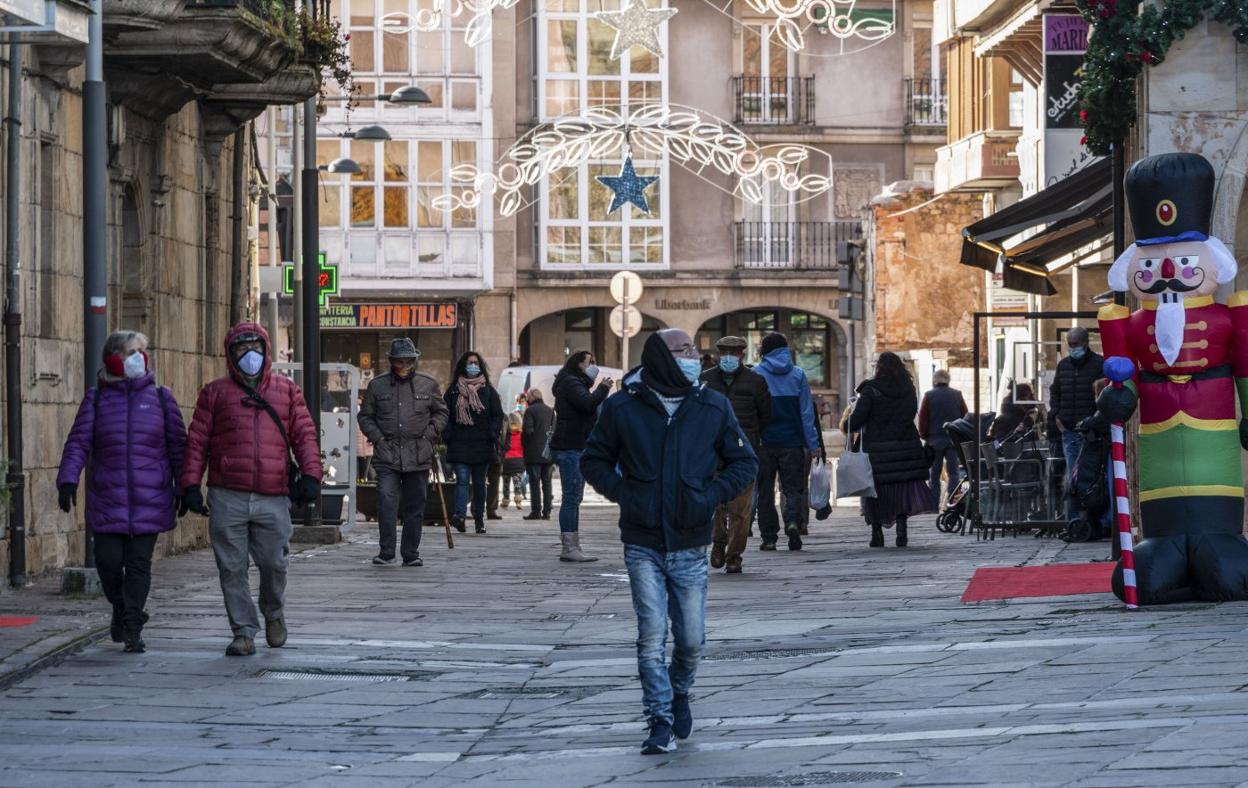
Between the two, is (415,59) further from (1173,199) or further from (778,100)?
(1173,199)

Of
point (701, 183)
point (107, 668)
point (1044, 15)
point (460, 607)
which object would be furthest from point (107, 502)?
point (701, 183)

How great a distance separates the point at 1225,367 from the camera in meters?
13.0

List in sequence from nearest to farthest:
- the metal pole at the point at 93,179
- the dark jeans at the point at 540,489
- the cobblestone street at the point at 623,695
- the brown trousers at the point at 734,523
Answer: the cobblestone street at the point at 623,695 < the metal pole at the point at 93,179 < the brown trousers at the point at 734,523 < the dark jeans at the point at 540,489

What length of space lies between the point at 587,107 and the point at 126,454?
1659 inches

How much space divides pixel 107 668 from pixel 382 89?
41034mm

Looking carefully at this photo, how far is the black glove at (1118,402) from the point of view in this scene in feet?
42.4

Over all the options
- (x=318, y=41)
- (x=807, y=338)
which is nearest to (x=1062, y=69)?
(x=318, y=41)

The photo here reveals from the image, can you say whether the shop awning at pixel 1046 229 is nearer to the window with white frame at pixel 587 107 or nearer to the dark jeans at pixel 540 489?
the dark jeans at pixel 540 489

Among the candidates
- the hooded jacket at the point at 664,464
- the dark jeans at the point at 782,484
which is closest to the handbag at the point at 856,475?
the dark jeans at the point at 782,484

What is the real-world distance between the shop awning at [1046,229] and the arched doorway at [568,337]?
1144 inches

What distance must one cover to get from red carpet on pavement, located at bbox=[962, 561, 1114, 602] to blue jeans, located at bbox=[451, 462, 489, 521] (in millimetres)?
8890

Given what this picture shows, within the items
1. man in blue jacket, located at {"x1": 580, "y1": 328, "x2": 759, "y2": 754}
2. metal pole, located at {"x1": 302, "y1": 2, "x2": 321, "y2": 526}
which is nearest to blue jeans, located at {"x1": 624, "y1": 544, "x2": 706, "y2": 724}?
man in blue jacket, located at {"x1": 580, "y1": 328, "x2": 759, "y2": 754}

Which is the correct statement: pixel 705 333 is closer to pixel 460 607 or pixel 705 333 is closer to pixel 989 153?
pixel 989 153

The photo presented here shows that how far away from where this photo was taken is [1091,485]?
20172 mm
